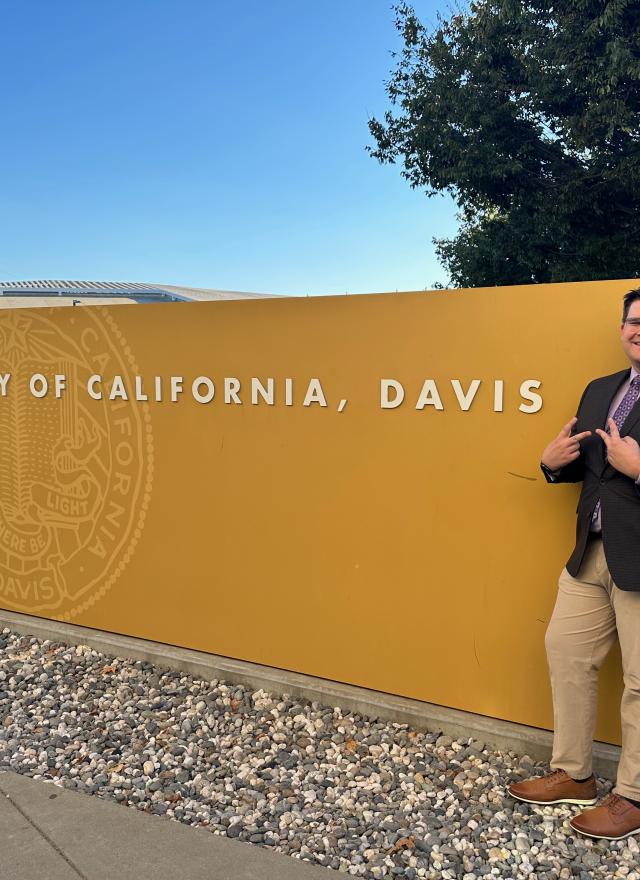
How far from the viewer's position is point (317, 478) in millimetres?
3865

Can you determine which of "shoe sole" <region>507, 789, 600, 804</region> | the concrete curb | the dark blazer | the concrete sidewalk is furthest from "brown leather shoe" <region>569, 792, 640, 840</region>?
the concrete sidewalk

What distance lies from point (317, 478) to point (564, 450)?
1.37 metres

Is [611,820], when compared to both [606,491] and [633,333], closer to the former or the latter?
[606,491]

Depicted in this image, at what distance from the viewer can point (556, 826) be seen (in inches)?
113

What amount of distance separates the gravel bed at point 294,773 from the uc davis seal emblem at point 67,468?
2.25 feet

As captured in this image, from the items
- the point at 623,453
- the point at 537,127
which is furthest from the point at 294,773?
the point at 537,127

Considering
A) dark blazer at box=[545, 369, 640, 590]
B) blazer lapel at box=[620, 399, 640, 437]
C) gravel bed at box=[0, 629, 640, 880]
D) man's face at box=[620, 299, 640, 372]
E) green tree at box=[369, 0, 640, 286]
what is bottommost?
gravel bed at box=[0, 629, 640, 880]

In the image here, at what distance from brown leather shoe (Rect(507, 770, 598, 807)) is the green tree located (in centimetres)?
1361

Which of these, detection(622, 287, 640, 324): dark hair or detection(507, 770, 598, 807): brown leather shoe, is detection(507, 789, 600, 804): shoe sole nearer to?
detection(507, 770, 598, 807): brown leather shoe

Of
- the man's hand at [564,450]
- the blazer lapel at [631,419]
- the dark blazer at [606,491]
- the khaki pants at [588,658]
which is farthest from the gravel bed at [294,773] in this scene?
the blazer lapel at [631,419]

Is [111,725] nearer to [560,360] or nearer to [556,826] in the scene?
[556,826]

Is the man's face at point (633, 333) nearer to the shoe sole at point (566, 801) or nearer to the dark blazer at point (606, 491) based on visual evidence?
the dark blazer at point (606, 491)

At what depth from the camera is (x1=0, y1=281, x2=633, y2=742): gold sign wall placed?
11.0 feet

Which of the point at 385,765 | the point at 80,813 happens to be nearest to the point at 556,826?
the point at 385,765
